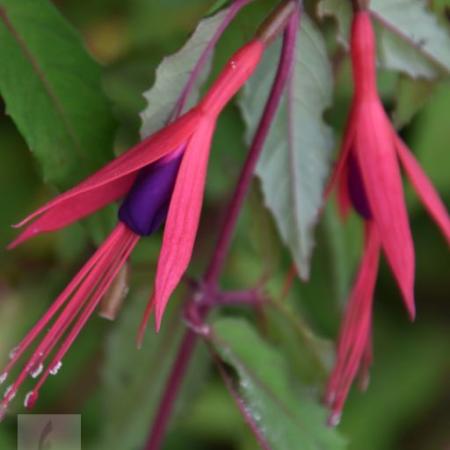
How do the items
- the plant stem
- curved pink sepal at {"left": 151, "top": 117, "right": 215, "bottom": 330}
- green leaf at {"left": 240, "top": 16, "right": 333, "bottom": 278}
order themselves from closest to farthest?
curved pink sepal at {"left": 151, "top": 117, "right": 215, "bottom": 330}
the plant stem
green leaf at {"left": 240, "top": 16, "right": 333, "bottom": 278}

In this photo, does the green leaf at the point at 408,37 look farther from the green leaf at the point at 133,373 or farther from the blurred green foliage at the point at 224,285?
the green leaf at the point at 133,373

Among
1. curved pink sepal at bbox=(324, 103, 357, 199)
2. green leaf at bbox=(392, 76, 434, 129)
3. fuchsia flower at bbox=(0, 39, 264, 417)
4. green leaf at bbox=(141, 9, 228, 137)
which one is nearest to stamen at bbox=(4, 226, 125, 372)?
fuchsia flower at bbox=(0, 39, 264, 417)

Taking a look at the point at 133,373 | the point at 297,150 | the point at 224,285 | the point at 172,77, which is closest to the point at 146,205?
the point at 172,77

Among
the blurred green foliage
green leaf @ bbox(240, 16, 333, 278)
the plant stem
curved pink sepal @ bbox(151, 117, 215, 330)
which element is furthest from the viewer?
the blurred green foliage

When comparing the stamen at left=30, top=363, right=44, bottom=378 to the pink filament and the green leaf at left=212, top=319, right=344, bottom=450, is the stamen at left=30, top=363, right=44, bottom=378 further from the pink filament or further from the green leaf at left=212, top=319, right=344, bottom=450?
the green leaf at left=212, top=319, right=344, bottom=450

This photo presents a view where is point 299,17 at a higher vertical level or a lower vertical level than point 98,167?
higher

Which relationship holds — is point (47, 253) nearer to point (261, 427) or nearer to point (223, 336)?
point (223, 336)

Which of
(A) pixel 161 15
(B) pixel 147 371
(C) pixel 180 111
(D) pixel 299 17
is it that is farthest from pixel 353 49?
(A) pixel 161 15

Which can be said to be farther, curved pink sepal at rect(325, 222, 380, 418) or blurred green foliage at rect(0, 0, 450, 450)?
blurred green foliage at rect(0, 0, 450, 450)
